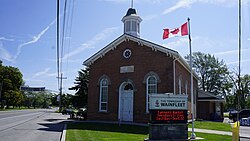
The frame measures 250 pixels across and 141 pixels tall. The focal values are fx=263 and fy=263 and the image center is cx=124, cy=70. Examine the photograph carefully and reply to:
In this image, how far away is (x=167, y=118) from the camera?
13.2m

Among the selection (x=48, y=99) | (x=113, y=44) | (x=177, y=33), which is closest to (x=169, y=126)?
(x=177, y=33)

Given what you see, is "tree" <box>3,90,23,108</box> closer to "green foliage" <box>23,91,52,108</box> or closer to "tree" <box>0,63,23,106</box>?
"tree" <box>0,63,23,106</box>

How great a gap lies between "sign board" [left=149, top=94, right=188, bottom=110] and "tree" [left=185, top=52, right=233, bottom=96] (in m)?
48.4

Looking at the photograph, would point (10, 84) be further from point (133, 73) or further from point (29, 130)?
point (29, 130)

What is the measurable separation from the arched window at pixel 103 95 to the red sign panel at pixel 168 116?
1204 cm

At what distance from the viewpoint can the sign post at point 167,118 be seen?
1290 centimetres

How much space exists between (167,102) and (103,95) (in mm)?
12494

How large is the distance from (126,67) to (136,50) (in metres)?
1.77

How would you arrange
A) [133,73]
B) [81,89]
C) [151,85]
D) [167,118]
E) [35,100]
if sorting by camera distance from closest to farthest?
[167,118], [151,85], [133,73], [81,89], [35,100]

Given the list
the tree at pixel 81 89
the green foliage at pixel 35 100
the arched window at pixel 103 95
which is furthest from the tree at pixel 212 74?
the green foliage at pixel 35 100

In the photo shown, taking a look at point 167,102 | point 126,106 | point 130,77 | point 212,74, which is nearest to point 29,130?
point 167,102

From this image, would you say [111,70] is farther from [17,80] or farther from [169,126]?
[17,80]

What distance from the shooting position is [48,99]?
145 meters

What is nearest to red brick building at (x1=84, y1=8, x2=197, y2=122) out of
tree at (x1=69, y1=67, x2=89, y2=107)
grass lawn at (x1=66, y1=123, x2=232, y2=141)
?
grass lawn at (x1=66, y1=123, x2=232, y2=141)
